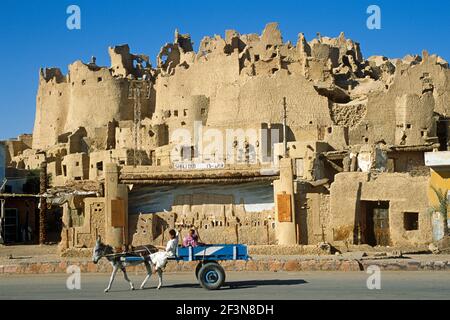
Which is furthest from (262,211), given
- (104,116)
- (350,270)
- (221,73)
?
(104,116)

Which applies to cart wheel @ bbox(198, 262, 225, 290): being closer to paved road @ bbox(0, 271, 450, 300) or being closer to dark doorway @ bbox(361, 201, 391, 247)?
paved road @ bbox(0, 271, 450, 300)

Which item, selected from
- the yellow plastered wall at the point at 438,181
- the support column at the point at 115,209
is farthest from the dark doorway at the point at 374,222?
the support column at the point at 115,209

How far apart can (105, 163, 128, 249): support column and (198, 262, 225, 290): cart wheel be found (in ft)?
39.9

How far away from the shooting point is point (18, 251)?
30.5m

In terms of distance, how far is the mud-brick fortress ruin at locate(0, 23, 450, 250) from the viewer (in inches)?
992

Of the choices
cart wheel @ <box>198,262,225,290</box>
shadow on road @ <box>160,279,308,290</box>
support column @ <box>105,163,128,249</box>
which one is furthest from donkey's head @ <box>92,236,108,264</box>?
support column @ <box>105,163,128,249</box>

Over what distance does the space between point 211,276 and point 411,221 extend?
11.7m

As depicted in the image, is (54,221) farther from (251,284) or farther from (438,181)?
(251,284)

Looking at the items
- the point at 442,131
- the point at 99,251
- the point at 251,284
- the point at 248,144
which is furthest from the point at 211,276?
the point at 442,131

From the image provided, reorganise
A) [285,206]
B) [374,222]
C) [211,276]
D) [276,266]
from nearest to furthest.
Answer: [211,276]
[276,266]
[374,222]
[285,206]

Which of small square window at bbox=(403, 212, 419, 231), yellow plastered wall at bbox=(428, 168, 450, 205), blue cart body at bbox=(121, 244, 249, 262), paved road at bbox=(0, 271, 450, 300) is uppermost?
yellow plastered wall at bbox=(428, 168, 450, 205)

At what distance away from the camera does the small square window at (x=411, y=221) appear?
24.2 meters

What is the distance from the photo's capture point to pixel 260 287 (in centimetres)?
1497
